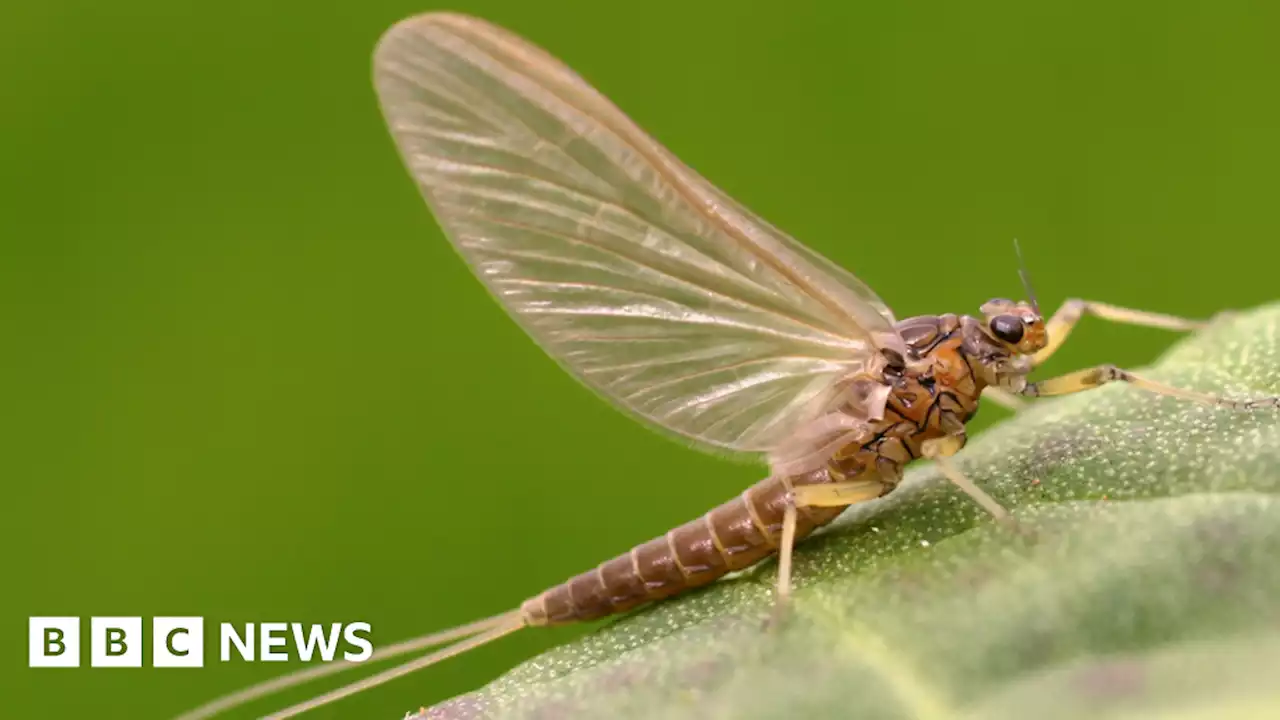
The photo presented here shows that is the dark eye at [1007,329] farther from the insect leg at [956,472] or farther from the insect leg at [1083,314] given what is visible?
the insect leg at [956,472]

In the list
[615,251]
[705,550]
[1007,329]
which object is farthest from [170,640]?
[1007,329]

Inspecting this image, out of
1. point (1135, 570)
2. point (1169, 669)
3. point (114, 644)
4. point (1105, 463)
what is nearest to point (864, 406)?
point (1105, 463)

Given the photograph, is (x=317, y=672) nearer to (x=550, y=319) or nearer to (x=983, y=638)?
(x=550, y=319)

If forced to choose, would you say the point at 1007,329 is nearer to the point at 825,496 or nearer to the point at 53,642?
the point at 825,496

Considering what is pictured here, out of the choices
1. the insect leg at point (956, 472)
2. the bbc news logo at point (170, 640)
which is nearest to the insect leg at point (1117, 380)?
the insect leg at point (956, 472)

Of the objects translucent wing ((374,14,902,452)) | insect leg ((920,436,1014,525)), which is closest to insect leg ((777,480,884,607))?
insect leg ((920,436,1014,525))

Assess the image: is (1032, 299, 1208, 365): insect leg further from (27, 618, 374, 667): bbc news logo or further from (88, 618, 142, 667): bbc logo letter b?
(88, 618, 142, 667): bbc logo letter b
